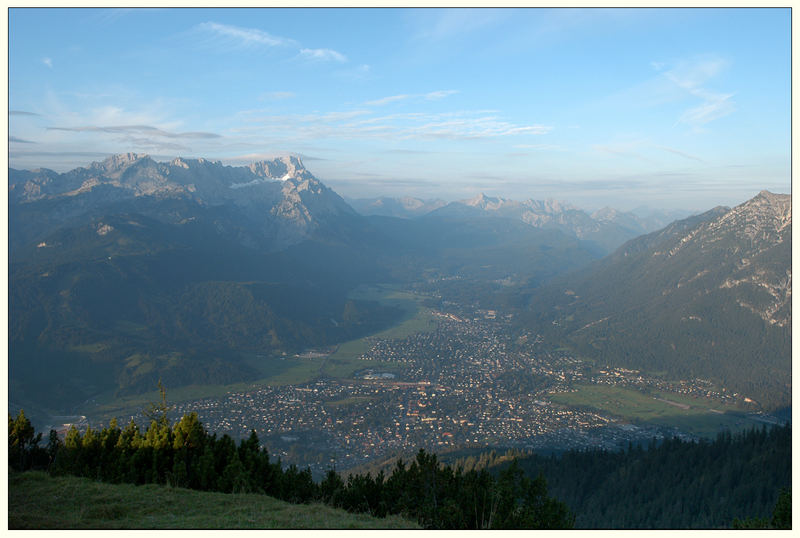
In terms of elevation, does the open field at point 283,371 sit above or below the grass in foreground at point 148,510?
below

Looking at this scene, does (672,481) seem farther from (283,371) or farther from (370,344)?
(370,344)

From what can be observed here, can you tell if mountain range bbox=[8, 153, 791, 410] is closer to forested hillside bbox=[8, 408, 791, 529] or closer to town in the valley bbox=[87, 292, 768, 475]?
town in the valley bbox=[87, 292, 768, 475]

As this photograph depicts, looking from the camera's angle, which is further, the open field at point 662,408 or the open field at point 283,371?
the open field at point 283,371

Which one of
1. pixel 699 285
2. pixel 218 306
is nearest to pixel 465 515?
pixel 218 306

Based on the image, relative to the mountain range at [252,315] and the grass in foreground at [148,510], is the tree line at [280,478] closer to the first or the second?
the grass in foreground at [148,510]

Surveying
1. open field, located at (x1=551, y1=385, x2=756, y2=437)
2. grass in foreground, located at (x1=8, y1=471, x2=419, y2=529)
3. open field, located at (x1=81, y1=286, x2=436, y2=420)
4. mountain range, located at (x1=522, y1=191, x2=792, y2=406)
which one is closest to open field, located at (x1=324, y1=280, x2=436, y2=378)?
open field, located at (x1=81, y1=286, x2=436, y2=420)

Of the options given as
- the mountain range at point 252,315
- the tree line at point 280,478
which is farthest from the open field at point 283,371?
the tree line at point 280,478
